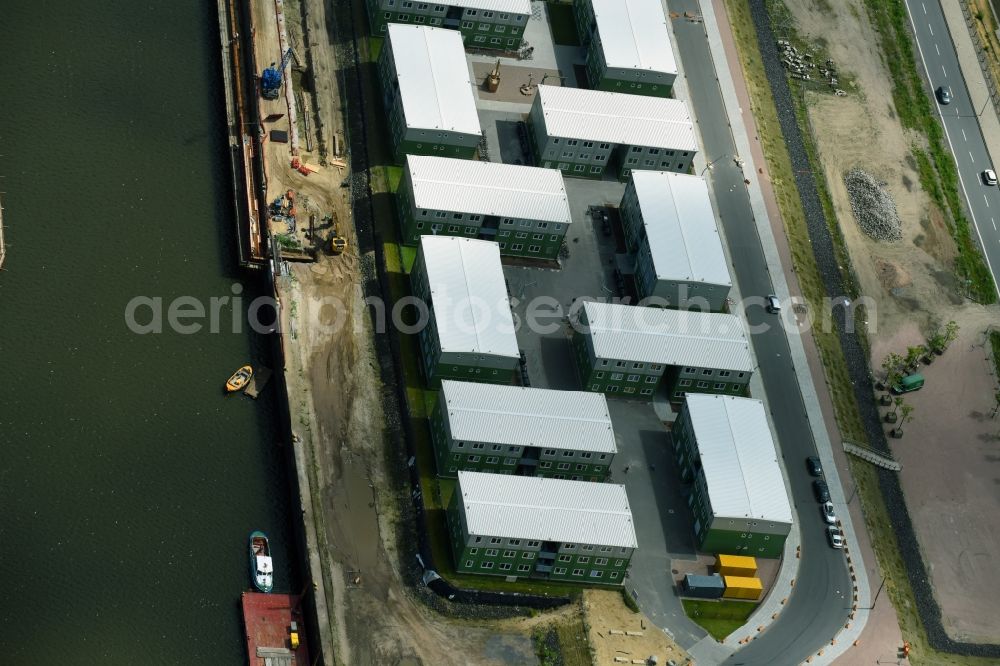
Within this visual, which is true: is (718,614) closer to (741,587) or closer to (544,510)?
(741,587)

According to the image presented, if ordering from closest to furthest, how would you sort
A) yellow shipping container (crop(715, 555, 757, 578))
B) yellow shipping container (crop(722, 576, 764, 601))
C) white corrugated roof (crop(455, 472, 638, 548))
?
white corrugated roof (crop(455, 472, 638, 548)), yellow shipping container (crop(722, 576, 764, 601)), yellow shipping container (crop(715, 555, 757, 578))

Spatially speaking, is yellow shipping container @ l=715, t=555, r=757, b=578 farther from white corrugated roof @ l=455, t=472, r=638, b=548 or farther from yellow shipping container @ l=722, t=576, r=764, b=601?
white corrugated roof @ l=455, t=472, r=638, b=548

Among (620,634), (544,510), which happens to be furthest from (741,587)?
(544,510)

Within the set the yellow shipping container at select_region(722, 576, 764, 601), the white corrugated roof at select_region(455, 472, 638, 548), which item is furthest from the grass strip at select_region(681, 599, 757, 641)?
the white corrugated roof at select_region(455, 472, 638, 548)

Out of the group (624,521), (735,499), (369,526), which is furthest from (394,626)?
(735,499)

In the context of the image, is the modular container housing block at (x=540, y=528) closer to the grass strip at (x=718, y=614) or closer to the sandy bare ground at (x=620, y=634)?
the sandy bare ground at (x=620, y=634)
